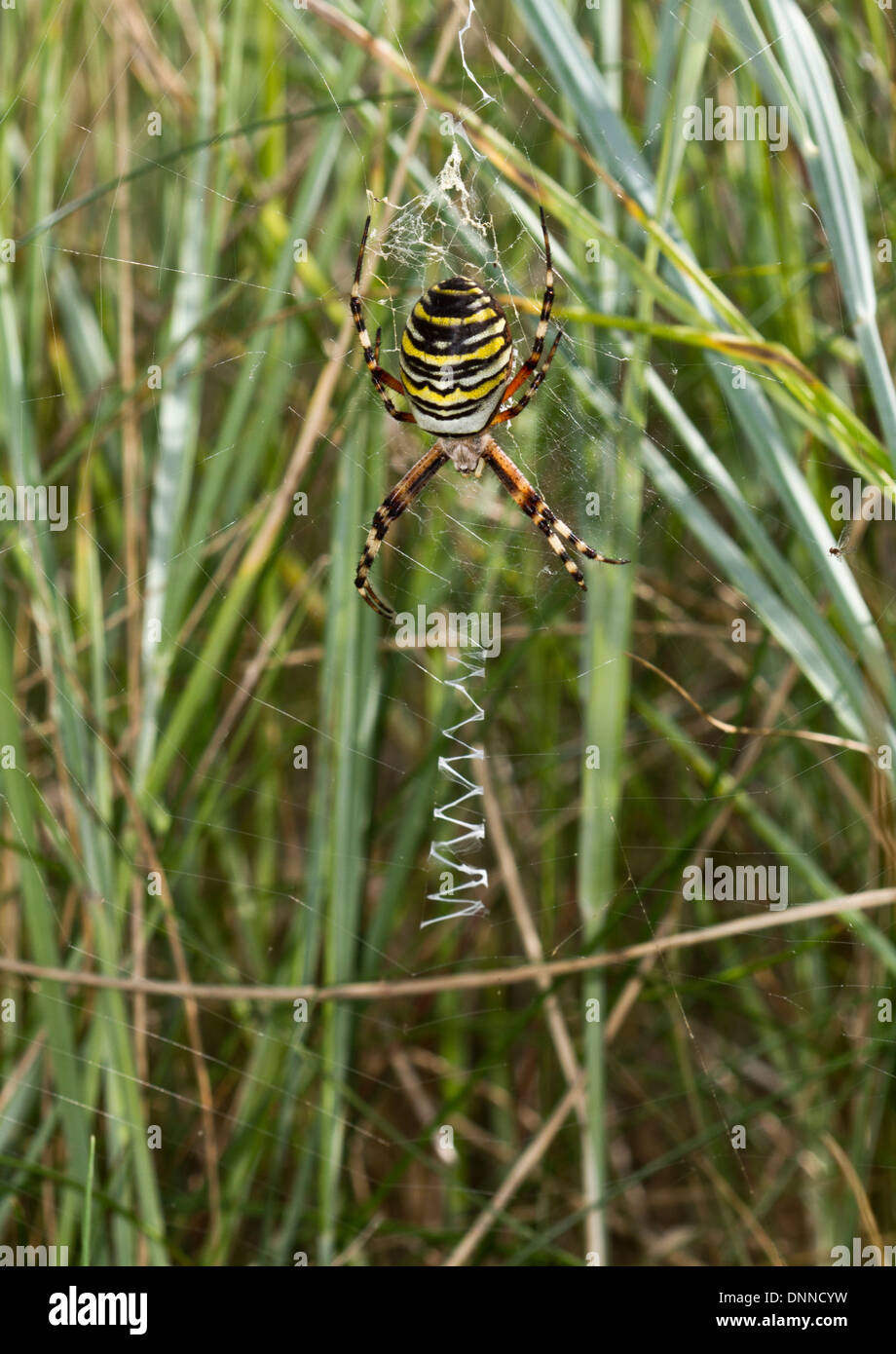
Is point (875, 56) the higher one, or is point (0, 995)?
point (875, 56)

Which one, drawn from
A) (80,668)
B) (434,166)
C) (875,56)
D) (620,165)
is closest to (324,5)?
(434,166)

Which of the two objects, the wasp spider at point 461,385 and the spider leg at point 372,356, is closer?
the wasp spider at point 461,385

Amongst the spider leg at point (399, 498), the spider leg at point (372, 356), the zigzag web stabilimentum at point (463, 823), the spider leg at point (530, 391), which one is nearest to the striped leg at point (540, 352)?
the spider leg at point (530, 391)

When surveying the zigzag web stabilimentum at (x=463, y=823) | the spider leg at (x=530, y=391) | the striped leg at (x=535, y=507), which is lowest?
the zigzag web stabilimentum at (x=463, y=823)

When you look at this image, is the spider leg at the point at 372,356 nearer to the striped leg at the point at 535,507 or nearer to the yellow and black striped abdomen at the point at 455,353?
the yellow and black striped abdomen at the point at 455,353

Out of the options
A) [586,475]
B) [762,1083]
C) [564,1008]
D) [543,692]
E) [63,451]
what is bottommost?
[762,1083]

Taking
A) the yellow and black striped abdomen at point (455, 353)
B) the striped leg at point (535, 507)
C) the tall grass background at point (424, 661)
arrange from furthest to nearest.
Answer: the striped leg at point (535, 507), the tall grass background at point (424, 661), the yellow and black striped abdomen at point (455, 353)

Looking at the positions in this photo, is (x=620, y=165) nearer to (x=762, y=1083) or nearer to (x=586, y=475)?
(x=586, y=475)
